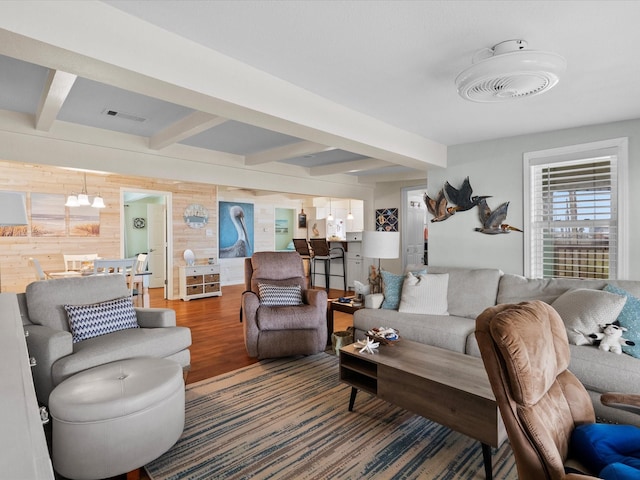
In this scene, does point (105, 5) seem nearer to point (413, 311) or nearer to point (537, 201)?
point (413, 311)

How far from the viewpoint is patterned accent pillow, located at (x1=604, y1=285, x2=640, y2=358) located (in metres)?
2.31

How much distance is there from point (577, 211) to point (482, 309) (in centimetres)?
138

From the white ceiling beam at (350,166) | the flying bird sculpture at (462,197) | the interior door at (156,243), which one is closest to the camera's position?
the flying bird sculpture at (462,197)

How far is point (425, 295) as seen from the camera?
3477 mm

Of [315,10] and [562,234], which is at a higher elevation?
[315,10]

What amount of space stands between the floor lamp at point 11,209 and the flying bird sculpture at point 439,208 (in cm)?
398

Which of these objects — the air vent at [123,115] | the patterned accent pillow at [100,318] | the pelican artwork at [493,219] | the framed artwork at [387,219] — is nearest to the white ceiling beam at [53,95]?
the air vent at [123,115]

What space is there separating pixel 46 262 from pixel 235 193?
4078mm

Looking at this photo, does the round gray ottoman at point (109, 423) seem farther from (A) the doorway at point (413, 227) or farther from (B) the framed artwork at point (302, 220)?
(B) the framed artwork at point (302, 220)

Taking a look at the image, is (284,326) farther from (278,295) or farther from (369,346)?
(369,346)

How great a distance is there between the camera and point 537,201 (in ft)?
12.1

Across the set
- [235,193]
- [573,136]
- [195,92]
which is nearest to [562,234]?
[573,136]

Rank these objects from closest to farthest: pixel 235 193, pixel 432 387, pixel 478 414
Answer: pixel 478 414 < pixel 432 387 < pixel 235 193

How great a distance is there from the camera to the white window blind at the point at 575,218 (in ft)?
10.9
